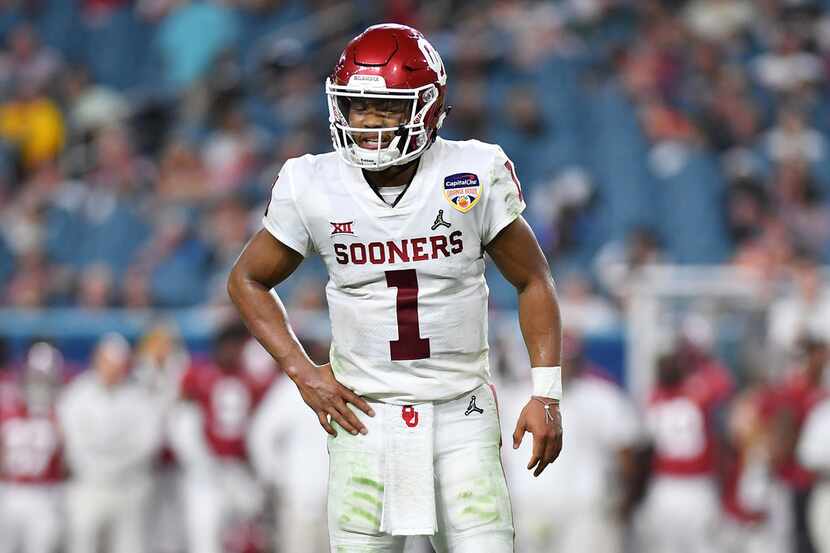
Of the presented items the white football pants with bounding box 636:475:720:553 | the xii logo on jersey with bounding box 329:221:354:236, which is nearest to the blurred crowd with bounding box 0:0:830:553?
the white football pants with bounding box 636:475:720:553

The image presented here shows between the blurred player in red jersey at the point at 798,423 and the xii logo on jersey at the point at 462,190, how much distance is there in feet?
15.3

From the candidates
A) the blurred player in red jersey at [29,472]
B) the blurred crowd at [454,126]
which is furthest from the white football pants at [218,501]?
the blurred crowd at [454,126]

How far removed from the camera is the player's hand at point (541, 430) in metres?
3.94

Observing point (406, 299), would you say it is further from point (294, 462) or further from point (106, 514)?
point (106, 514)

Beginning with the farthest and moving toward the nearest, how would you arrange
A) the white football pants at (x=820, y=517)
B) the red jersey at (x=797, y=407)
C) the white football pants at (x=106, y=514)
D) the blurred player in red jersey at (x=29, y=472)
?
the white football pants at (x=106, y=514), the blurred player in red jersey at (x=29, y=472), the red jersey at (x=797, y=407), the white football pants at (x=820, y=517)

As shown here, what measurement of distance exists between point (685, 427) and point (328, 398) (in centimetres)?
533

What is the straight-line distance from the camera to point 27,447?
9.74m

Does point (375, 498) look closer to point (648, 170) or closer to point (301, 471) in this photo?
point (301, 471)

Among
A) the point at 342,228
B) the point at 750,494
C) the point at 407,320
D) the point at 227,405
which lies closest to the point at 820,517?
the point at 750,494

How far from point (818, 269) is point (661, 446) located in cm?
148

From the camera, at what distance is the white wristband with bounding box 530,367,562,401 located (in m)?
4.01

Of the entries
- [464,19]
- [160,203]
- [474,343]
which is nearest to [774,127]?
[464,19]

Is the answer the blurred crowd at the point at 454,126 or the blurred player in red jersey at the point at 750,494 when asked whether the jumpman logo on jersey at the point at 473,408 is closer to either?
the blurred player in red jersey at the point at 750,494

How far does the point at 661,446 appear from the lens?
9.14 meters
